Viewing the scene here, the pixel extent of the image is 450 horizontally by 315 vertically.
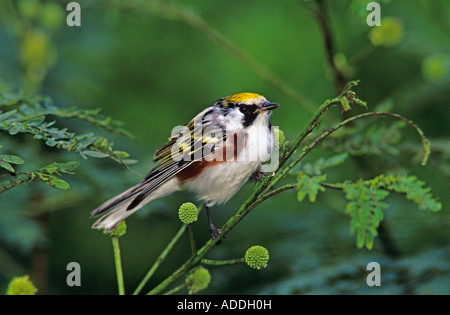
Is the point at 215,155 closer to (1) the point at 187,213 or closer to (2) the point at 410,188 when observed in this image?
(1) the point at 187,213

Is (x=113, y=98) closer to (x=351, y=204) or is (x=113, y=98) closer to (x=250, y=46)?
(x=250, y=46)

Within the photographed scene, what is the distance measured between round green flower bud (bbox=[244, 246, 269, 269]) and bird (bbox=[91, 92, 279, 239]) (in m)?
0.49

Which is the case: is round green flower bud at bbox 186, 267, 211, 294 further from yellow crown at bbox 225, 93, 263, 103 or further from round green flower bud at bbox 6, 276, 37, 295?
yellow crown at bbox 225, 93, 263, 103

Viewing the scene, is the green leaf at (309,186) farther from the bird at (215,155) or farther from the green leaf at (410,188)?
the bird at (215,155)

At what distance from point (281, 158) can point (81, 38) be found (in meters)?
2.32

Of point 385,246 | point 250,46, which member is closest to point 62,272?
point 385,246

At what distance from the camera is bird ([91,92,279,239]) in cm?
204

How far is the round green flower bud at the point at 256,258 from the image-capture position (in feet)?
5.02

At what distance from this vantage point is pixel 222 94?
12.5ft

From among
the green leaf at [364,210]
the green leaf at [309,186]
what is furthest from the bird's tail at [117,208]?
the green leaf at [364,210]

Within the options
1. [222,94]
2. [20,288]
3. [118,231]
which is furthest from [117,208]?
[222,94]

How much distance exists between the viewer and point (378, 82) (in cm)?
355

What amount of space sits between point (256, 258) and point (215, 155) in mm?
699

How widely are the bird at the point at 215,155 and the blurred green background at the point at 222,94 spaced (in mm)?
179
